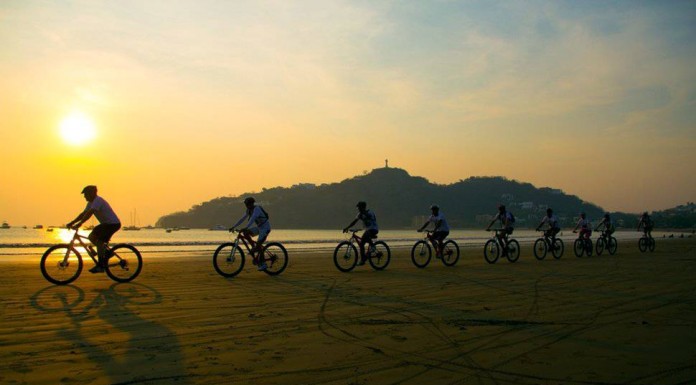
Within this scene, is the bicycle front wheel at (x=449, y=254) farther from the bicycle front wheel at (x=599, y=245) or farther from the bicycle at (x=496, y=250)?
the bicycle front wheel at (x=599, y=245)

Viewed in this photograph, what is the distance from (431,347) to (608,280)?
9.53 m

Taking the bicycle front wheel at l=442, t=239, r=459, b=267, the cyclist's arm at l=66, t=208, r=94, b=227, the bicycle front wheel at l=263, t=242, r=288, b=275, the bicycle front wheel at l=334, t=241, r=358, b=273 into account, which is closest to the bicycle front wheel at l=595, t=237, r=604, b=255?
the bicycle front wheel at l=442, t=239, r=459, b=267

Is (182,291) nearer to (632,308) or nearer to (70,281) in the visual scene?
(70,281)

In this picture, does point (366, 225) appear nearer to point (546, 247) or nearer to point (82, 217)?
point (82, 217)

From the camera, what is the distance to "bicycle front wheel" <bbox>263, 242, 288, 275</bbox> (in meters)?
14.4

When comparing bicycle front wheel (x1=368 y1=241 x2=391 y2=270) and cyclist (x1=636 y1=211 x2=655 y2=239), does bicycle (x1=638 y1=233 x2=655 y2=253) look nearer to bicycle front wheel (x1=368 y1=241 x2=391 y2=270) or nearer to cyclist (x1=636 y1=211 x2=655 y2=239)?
cyclist (x1=636 y1=211 x2=655 y2=239)

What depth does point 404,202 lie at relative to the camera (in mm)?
168250

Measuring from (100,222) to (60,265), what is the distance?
3.91 ft

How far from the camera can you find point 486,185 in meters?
182

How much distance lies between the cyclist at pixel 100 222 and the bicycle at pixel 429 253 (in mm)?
8905

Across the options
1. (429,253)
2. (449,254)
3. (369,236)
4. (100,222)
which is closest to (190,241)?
(449,254)

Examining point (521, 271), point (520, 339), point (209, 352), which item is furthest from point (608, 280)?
point (209, 352)

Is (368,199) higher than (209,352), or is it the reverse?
(368,199)

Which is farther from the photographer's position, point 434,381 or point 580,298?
point 580,298
